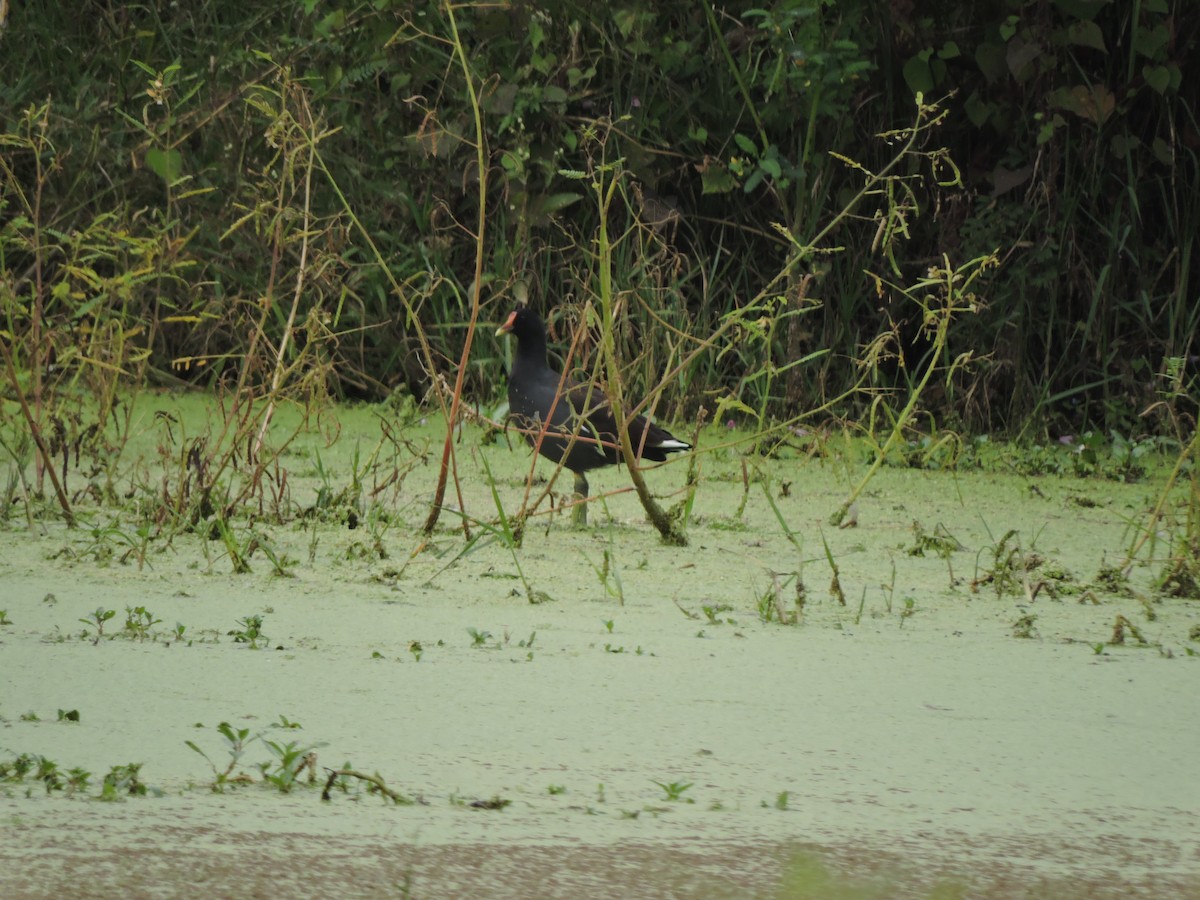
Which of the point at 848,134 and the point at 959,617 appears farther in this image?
the point at 848,134

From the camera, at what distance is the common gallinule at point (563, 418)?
3.32 metres

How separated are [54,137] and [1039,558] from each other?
3.49m

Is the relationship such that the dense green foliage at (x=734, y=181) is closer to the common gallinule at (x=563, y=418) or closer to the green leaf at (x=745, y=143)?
the green leaf at (x=745, y=143)

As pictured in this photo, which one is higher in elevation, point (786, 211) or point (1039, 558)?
point (786, 211)

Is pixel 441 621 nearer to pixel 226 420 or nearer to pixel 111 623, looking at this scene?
pixel 111 623

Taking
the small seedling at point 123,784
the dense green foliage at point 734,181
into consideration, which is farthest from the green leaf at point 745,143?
the small seedling at point 123,784

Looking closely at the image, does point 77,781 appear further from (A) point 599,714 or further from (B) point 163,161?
(B) point 163,161

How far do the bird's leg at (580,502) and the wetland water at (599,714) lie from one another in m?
0.07

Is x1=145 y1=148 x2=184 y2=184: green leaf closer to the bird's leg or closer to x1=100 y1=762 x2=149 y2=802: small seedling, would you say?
the bird's leg

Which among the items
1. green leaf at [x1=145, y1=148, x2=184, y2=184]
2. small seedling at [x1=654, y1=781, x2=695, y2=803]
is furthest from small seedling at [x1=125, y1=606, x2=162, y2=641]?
green leaf at [x1=145, y1=148, x2=184, y2=184]

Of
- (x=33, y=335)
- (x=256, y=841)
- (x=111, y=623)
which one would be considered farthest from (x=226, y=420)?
(x=256, y=841)

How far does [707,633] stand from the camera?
7.61 ft

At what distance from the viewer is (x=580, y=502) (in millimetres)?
2947

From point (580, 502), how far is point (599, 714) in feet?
3.53
